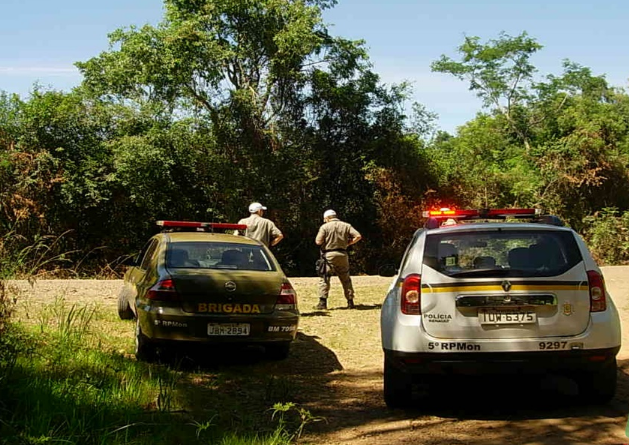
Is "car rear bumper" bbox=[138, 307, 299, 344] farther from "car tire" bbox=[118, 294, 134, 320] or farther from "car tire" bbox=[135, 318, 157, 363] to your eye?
"car tire" bbox=[118, 294, 134, 320]

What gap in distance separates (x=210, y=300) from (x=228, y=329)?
350 millimetres

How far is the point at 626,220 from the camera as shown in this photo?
25750 millimetres

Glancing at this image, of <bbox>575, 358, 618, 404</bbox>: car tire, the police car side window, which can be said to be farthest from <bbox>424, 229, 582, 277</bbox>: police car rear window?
the police car side window

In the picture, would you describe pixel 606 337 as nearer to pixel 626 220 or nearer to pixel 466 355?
pixel 466 355

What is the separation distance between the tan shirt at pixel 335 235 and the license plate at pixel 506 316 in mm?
6613

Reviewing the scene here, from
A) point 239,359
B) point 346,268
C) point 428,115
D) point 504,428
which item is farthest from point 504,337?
point 428,115

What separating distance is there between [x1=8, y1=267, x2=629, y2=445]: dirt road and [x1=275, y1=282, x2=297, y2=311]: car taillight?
72cm

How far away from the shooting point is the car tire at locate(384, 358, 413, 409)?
6.32 metres

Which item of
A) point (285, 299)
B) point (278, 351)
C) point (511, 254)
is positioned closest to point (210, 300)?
point (285, 299)

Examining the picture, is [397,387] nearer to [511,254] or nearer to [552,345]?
[552,345]

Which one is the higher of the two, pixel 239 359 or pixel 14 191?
pixel 14 191

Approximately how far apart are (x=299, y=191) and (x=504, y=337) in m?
19.5

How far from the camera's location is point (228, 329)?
7.68 meters

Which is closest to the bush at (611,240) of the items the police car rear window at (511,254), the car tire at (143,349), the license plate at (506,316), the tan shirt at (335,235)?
the tan shirt at (335,235)
